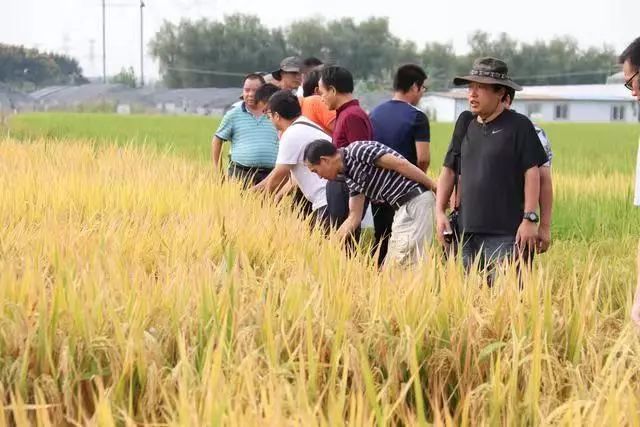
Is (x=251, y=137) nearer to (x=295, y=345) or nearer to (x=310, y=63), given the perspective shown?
(x=310, y=63)

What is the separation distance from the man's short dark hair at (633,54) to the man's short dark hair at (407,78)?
79.3 inches

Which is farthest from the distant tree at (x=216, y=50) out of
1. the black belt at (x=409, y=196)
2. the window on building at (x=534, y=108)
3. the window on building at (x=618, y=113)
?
the black belt at (x=409, y=196)

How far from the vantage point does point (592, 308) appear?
8.10 feet

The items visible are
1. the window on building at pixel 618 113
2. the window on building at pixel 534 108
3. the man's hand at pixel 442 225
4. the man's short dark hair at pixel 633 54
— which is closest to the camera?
the man's short dark hair at pixel 633 54

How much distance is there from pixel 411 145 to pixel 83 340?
8.99 feet

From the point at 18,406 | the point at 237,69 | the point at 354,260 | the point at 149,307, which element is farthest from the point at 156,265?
the point at 237,69

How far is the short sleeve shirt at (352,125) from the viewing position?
4.54m

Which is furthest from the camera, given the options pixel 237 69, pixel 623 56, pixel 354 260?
pixel 237 69

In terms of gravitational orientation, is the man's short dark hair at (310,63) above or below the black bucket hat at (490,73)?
above

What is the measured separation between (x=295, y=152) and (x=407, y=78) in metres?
0.62

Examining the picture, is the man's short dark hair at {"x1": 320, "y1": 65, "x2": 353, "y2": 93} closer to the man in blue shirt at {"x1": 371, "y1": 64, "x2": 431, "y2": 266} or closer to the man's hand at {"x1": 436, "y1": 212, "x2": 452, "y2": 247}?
the man in blue shirt at {"x1": 371, "y1": 64, "x2": 431, "y2": 266}

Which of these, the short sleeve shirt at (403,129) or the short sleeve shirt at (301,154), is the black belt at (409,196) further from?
the short sleeve shirt at (301,154)

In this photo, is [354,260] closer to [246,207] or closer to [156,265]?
[156,265]

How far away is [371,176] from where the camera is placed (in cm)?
412
